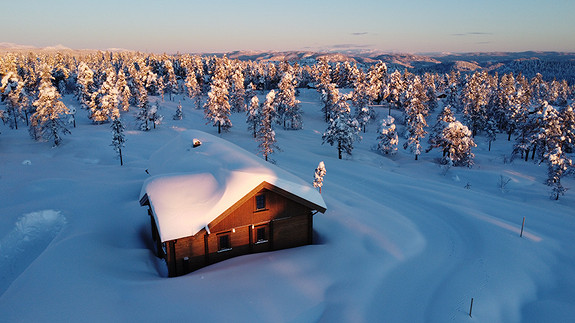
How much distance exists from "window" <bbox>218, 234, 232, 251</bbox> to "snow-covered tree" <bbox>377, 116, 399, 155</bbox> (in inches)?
1518

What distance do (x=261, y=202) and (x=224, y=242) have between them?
284cm

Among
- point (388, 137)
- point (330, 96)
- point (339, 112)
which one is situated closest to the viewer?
point (339, 112)

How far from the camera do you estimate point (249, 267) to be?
15859 millimetres

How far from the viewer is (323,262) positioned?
646 inches

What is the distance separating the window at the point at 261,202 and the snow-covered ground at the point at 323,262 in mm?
2587

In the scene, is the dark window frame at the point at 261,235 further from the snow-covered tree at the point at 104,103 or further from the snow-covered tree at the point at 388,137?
the snow-covered tree at the point at 104,103

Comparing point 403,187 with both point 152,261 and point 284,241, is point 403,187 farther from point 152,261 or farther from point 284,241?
point 152,261

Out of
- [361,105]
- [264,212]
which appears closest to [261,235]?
[264,212]

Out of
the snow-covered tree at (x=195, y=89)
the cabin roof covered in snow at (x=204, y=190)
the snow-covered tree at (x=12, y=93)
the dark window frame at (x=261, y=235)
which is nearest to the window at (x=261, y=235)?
the dark window frame at (x=261, y=235)

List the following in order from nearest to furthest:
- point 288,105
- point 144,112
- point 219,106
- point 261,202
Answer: point 261,202, point 219,106, point 144,112, point 288,105

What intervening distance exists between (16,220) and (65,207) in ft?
9.21

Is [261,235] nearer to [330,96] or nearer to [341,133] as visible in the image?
[341,133]

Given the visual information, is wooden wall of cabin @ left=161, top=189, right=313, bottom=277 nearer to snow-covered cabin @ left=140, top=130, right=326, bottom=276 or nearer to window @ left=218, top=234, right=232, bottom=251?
snow-covered cabin @ left=140, top=130, right=326, bottom=276

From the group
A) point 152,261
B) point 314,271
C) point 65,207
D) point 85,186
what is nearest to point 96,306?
point 152,261
